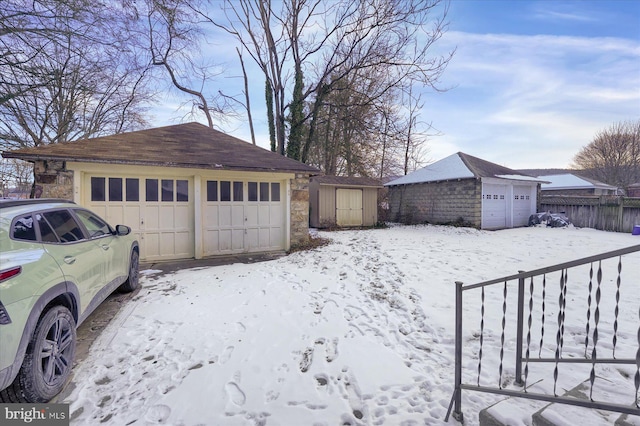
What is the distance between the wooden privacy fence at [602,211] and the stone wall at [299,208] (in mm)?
13945

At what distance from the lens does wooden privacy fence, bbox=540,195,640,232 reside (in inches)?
476

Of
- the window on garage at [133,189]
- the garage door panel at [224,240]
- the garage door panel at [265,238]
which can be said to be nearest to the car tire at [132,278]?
the window on garage at [133,189]

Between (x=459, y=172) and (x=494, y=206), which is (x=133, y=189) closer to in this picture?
(x=459, y=172)

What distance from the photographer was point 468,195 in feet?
44.9

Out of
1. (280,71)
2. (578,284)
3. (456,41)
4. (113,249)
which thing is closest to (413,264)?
(578,284)

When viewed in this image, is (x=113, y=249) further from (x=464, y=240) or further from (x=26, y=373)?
(x=464, y=240)

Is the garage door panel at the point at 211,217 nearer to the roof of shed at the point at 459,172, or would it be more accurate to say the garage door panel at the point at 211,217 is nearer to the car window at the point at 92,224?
the car window at the point at 92,224

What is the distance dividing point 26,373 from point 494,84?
12.5m

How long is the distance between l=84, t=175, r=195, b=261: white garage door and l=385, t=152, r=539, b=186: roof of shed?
1221 centimetres

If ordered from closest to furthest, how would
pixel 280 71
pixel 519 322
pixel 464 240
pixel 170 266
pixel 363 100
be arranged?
pixel 519 322 → pixel 170 266 → pixel 464 240 → pixel 363 100 → pixel 280 71

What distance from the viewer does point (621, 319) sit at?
12.9 ft

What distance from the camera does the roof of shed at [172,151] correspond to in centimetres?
611

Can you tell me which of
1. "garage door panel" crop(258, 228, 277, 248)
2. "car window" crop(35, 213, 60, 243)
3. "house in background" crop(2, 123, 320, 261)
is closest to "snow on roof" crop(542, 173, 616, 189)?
"house in background" crop(2, 123, 320, 261)

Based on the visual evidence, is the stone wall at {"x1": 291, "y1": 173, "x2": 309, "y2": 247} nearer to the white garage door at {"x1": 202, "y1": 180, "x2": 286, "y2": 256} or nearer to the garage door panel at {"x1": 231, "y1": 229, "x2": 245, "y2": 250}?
the white garage door at {"x1": 202, "y1": 180, "x2": 286, "y2": 256}
